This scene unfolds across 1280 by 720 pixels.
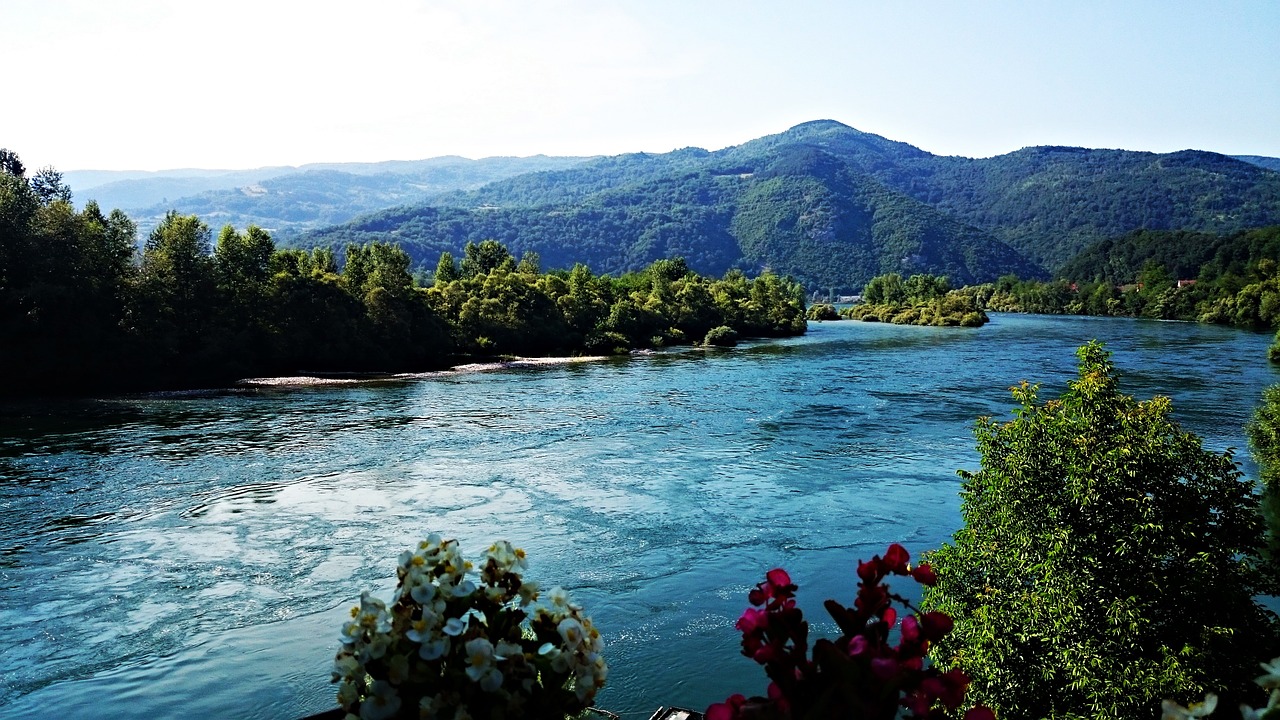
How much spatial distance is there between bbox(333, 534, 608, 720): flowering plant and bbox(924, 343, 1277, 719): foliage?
27.4 feet

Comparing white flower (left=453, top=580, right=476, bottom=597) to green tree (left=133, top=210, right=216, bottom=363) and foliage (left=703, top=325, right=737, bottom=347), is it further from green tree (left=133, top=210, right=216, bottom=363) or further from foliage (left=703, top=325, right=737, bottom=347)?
foliage (left=703, top=325, right=737, bottom=347)

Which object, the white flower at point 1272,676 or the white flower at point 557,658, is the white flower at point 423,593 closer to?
the white flower at point 557,658

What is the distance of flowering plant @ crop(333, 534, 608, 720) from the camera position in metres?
3.50

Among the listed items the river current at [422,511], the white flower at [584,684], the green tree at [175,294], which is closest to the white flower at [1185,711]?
the white flower at [584,684]

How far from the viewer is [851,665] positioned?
313 cm

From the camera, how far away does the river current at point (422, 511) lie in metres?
14.5

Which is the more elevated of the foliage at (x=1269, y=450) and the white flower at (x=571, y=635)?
the white flower at (x=571, y=635)

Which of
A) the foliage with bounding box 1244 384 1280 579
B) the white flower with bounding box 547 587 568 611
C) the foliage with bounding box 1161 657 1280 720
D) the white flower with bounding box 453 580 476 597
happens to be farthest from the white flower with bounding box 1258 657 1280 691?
the foliage with bounding box 1244 384 1280 579

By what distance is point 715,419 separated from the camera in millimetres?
39500

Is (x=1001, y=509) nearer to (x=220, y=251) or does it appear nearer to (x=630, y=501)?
(x=630, y=501)

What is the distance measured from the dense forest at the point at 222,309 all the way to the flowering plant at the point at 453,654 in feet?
170

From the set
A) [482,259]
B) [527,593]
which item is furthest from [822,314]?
[527,593]

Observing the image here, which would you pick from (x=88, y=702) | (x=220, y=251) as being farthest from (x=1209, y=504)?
(x=220, y=251)

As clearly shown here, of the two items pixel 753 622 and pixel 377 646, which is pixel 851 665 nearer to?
pixel 753 622
